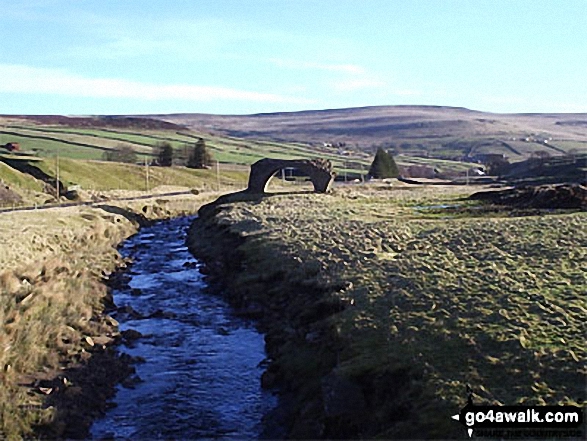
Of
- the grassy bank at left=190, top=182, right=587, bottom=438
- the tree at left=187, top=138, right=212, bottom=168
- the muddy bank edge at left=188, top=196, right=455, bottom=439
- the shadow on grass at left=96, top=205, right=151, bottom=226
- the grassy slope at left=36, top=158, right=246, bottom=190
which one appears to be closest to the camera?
the grassy bank at left=190, top=182, right=587, bottom=438

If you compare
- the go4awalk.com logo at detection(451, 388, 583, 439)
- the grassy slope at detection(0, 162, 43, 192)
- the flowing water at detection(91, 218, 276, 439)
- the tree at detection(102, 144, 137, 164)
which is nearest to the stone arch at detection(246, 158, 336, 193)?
the grassy slope at detection(0, 162, 43, 192)

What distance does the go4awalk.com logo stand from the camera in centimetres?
1045

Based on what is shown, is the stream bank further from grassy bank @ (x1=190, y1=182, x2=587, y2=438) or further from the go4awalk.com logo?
the go4awalk.com logo

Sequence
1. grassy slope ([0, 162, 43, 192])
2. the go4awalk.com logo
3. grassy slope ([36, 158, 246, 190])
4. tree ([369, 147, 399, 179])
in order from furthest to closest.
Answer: tree ([369, 147, 399, 179]), grassy slope ([36, 158, 246, 190]), grassy slope ([0, 162, 43, 192]), the go4awalk.com logo

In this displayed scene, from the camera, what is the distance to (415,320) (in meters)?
16.0

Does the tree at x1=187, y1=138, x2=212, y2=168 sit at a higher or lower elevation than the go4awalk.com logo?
lower

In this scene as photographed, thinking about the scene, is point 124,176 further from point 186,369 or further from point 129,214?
point 186,369

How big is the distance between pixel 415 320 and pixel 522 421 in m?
5.33

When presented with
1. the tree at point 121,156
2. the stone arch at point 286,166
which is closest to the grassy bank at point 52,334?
the stone arch at point 286,166

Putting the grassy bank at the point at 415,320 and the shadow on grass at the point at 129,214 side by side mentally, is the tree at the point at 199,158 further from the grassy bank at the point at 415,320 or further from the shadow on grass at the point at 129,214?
the grassy bank at the point at 415,320

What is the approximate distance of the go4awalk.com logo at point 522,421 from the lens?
10.4 meters

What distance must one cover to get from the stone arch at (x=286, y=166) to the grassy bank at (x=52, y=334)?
1330 inches

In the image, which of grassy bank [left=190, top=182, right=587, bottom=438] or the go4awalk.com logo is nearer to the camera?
the go4awalk.com logo

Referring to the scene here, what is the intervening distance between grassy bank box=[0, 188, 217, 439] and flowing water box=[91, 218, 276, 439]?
0.79 meters
